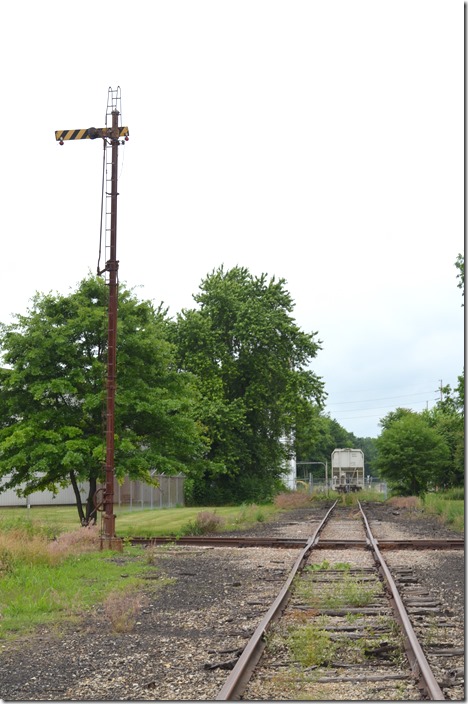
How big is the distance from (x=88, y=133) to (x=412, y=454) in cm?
3400

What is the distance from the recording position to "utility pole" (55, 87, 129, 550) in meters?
18.7

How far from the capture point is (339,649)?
815cm

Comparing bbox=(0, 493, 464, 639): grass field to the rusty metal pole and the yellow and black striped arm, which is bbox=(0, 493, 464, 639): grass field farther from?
the yellow and black striped arm

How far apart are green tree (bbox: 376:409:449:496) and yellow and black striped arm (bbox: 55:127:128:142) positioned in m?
33.0

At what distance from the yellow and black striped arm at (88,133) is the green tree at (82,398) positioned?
5.33 meters

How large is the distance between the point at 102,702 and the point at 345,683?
203 centimetres

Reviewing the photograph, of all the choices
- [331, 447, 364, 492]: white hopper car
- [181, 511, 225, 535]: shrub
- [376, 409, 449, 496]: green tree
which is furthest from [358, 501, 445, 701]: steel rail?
[331, 447, 364, 492]: white hopper car

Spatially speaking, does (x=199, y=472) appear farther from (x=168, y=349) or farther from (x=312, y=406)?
(x=312, y=406)

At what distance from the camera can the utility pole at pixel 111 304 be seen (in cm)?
1873

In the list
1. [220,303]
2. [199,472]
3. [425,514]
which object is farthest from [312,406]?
[199,472]

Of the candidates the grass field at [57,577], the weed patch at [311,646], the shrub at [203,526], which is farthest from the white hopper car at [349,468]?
the weed patch at [311,646]

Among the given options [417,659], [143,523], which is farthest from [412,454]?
[417,659]

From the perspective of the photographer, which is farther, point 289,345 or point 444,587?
point 289,345

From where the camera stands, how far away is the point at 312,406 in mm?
49875
